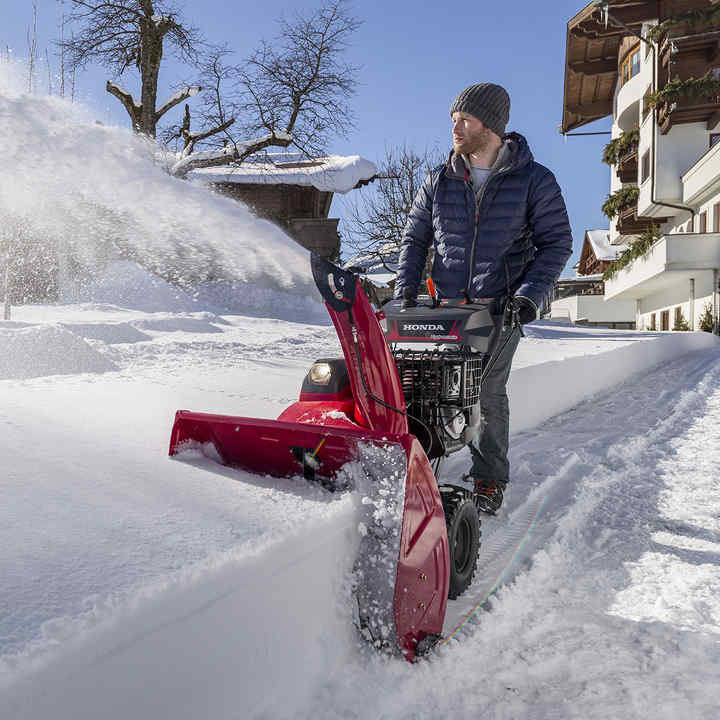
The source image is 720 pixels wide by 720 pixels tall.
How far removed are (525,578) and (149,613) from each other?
1631mm

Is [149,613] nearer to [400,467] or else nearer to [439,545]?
[400,467]

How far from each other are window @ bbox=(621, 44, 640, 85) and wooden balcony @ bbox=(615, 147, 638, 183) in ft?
11.4

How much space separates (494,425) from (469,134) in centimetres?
136

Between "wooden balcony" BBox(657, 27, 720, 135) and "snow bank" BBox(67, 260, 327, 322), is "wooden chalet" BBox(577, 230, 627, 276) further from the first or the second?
"snow bank" BBox(67, 260, 327, 322)

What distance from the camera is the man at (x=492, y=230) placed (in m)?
2.54

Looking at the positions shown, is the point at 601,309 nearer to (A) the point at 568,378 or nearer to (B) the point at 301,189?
(B) the point at 301,189

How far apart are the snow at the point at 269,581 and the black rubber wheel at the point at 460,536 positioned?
0.22 ft

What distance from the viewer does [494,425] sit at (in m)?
2.87

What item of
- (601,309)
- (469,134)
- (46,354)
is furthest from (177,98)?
(601,309)

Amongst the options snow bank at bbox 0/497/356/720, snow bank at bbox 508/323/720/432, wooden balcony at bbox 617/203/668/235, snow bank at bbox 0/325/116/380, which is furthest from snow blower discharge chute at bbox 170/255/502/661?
wooden balcony at bbox 617/203/668/235

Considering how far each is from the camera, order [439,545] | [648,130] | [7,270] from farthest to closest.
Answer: [648,130] → [7,270] → [439,545]

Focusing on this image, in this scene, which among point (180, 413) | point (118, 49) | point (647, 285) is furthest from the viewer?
point (647, 285)

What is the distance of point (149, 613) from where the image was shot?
1.05 m

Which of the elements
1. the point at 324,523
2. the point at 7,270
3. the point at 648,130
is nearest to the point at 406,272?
the point at 324,523
